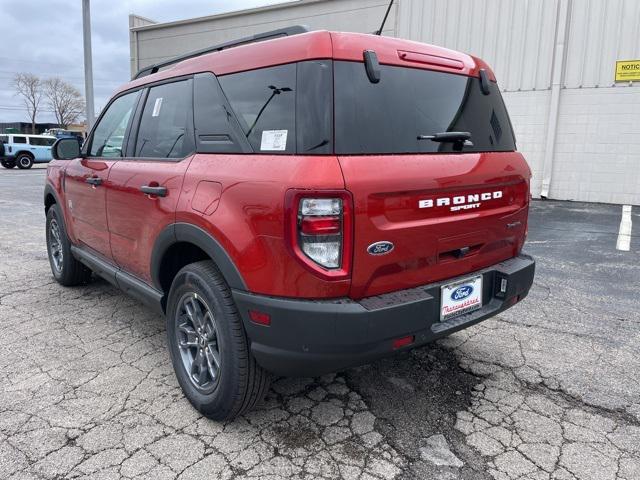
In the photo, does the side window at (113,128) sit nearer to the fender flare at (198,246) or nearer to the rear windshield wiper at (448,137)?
the fender flare at (198,246)

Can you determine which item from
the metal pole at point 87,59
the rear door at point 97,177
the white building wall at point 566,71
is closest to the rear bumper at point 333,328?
the rear door at point 97,177

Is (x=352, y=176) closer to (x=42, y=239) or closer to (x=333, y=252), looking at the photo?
(x=333, y=252)

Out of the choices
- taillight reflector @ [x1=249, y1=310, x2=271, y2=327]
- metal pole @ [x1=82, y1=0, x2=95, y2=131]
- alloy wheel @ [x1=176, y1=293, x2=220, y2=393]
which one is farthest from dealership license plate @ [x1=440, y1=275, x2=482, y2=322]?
metal pole @ [x1=82, y1=0, x2=95, y2=131]

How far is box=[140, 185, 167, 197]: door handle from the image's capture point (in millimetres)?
2789

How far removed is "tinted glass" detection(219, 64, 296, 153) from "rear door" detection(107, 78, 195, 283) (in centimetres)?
44

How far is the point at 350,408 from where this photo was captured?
2.76 m

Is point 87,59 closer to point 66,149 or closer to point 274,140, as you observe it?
point 66,149

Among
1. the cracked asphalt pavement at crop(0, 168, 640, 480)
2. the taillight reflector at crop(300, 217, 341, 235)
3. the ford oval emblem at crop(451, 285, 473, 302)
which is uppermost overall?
the taillight reflector at crop(300, 217, 341, 235)

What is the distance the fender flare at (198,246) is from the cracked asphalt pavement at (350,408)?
31.4 inches

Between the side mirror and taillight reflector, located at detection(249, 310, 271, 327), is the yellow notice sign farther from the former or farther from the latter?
taillight reflector, located at detection(249, 310, 271, 327)

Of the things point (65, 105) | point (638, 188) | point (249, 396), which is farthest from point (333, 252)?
point (65, 105)

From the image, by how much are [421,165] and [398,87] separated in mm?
404

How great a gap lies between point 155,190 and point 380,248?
1418mm

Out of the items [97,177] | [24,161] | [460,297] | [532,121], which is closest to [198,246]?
[460,297]
